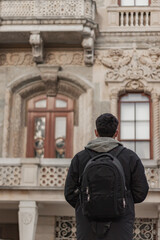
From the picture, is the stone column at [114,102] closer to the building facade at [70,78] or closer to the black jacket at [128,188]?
the building facade at [70,78]

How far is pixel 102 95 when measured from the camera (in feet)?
54.7

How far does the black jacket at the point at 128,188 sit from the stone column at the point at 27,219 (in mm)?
9474

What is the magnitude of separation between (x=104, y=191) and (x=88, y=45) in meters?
12.6

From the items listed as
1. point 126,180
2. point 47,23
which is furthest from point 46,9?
point 126,180

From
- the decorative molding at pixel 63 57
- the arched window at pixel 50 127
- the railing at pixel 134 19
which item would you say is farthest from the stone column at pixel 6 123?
the railing at pixel 134 19

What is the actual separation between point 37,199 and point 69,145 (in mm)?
3359

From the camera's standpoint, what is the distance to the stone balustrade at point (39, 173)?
1402cm

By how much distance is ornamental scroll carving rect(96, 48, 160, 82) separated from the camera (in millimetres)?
16609

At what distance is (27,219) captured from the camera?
1373 cm

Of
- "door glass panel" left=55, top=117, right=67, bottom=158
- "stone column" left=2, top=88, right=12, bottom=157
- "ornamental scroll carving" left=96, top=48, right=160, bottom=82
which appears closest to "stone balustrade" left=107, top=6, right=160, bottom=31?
"ornamental scroll carving" left=96, top=48, right=160, bottom=82

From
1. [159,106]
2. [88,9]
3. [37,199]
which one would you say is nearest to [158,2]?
[88,9]

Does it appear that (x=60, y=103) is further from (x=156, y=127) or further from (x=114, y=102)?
(x=156, y=127)

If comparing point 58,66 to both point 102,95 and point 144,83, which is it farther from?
point 144,83

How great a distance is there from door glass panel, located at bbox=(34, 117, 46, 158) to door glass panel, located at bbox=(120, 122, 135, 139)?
8.63 ft
